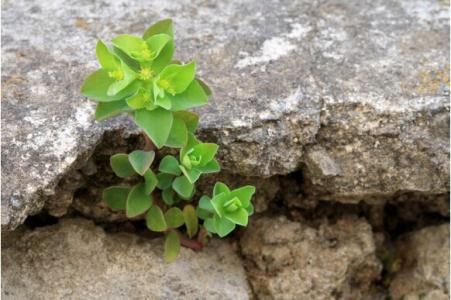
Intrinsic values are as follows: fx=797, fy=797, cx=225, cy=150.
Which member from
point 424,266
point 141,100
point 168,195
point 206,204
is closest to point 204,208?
point 206,204

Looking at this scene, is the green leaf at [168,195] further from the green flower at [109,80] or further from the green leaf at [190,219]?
the green flower at [109,80]

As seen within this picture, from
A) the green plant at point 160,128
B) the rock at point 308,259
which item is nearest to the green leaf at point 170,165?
the green plant at point 160,128

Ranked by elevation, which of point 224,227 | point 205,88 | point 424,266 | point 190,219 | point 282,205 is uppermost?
point 205,88

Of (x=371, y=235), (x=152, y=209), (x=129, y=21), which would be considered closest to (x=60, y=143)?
(x=152, y=209)

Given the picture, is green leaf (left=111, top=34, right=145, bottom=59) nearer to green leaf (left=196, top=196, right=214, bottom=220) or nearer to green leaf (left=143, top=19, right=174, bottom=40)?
green leaf (left=143, top=19, right=174, bottom=40)

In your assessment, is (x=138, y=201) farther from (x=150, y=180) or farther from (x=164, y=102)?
(x=164, y=102)
